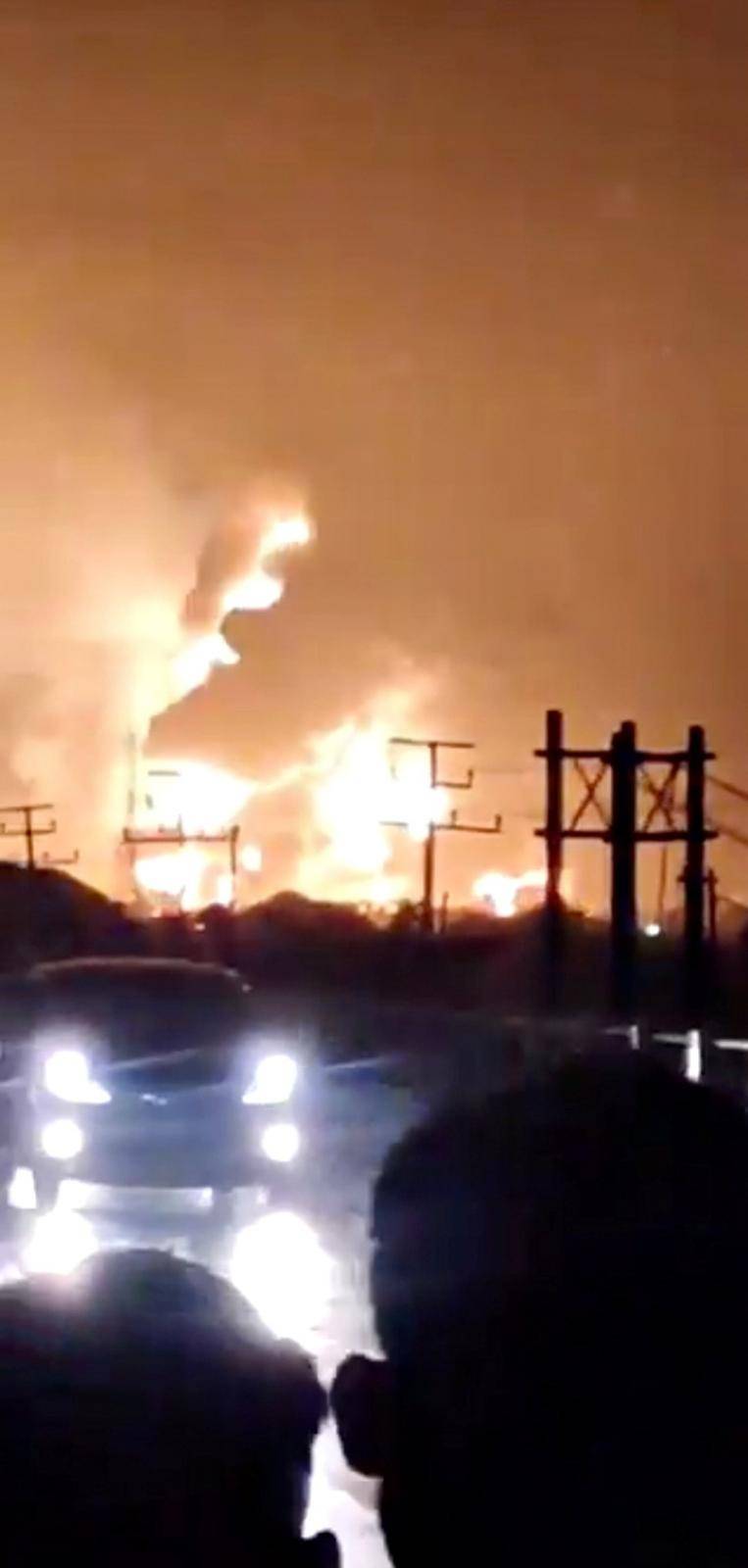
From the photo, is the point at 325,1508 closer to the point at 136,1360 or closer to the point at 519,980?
the point at 136,1360

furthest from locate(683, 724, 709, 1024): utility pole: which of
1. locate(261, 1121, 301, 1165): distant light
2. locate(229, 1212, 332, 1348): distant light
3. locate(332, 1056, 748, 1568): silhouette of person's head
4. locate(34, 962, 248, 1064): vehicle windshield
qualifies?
locate(332, 1056, 748, 1568): silhouette of person's head

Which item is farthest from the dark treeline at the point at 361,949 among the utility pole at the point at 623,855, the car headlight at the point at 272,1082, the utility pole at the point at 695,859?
the car headlight at the point at 272,1082

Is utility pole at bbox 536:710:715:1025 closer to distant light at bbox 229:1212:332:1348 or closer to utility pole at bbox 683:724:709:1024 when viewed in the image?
utility pole at bbox 683:724:709:1024

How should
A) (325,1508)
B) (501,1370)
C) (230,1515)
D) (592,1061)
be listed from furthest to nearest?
(325,1508)
(592,1061)
(501,1370)
(230,1515)

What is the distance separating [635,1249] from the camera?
304 centimetres

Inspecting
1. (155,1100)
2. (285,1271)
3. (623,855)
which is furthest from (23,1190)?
(623,855)

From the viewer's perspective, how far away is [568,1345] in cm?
300

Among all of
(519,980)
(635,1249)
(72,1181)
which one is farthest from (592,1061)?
(519,980)

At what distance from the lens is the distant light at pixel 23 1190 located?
18417 mm

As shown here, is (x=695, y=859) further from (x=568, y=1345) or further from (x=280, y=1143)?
(x=568, y=1345)

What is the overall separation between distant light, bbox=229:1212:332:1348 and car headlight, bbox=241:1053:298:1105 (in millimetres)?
1114

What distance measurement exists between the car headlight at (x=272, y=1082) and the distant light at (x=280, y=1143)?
0.18 metres

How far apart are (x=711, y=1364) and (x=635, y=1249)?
0.14 metres

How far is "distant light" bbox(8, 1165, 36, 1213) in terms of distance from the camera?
18.4 m
